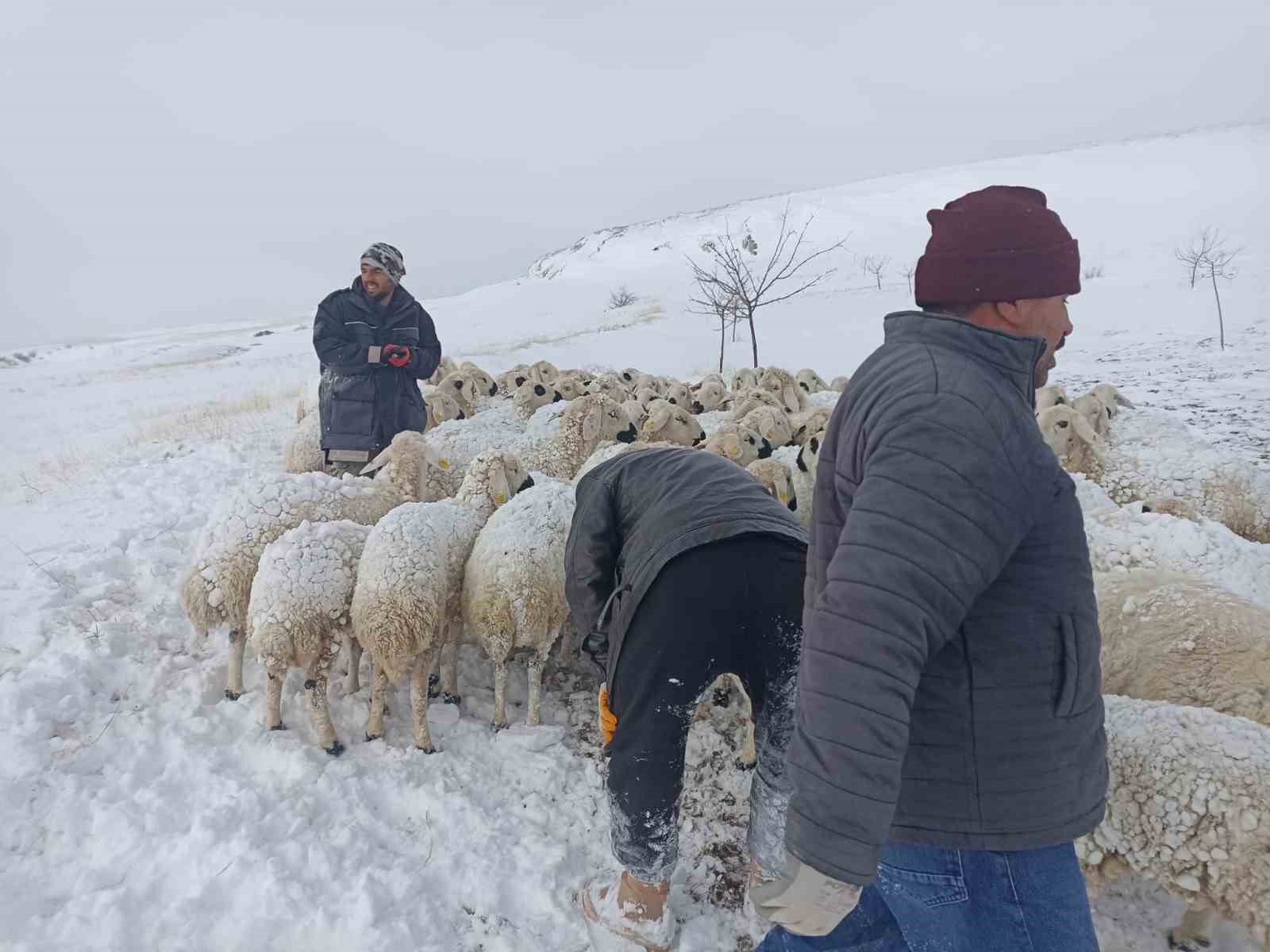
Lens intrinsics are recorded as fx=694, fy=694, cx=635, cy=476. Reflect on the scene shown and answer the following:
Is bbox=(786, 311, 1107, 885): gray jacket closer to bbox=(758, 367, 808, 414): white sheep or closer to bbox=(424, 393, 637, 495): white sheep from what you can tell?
bbox=(424, 393, 637, 495): white sheep

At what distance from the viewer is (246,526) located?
436cm

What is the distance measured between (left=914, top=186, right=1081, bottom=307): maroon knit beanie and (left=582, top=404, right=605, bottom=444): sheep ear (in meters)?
5.43

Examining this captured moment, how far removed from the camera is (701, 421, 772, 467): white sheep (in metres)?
6.19

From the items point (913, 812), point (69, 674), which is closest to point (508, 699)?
point (69, 674)

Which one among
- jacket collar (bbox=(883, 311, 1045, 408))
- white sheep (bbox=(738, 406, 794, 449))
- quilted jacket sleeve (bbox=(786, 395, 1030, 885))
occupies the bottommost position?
white sheep (bbox=(738, 406, 794, 449))

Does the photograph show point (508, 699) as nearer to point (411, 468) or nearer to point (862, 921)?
point (411, 468)

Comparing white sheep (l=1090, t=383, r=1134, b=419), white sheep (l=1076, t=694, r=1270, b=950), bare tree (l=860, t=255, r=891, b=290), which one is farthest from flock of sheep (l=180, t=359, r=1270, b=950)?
bare tree (l=860, t=255, r=891, b=290)

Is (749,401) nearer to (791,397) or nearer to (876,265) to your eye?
(791,397)

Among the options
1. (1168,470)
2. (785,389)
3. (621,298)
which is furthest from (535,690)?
(621,298)

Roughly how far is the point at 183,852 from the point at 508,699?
183 cm

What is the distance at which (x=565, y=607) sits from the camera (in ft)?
13.6

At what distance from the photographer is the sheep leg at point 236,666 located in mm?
4086

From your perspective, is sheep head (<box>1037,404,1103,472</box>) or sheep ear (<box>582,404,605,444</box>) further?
sheep ear (<box>582,404,605,444</box>)

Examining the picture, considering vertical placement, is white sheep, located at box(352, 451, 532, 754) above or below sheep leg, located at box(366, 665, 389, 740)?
above
